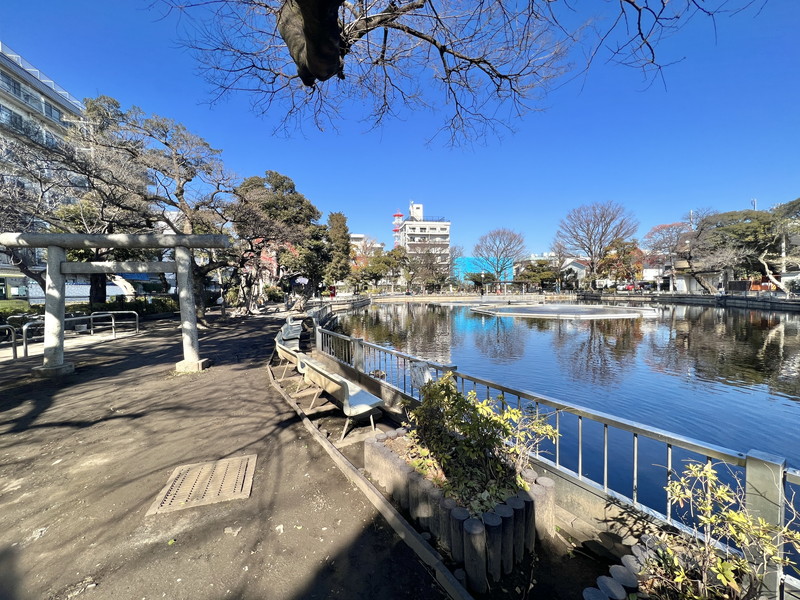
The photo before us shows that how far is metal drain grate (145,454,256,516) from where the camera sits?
2.96m

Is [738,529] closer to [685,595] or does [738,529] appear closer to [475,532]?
[685,595]

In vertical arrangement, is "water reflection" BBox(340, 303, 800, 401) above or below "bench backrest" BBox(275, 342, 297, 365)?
below

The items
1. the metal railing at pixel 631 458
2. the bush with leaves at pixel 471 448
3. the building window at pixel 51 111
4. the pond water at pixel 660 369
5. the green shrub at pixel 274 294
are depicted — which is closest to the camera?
the metal railing at pixel 631 458

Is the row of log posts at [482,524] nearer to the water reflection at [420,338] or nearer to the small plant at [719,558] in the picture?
the small plant at [719,558]

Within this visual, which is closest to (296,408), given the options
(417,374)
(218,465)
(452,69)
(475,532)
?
(218,465)

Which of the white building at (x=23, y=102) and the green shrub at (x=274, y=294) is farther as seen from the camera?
the green shrub at (x=274, y=294)

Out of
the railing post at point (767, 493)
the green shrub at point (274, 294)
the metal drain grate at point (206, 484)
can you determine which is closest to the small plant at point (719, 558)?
the railing post at point (767, 493)

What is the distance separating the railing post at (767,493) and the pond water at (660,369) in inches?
155

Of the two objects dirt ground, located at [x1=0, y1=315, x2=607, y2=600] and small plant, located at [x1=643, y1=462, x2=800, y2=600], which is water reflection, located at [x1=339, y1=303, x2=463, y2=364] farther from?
small plant, located at [x1=643, y1=462, x2=800, y2=600]

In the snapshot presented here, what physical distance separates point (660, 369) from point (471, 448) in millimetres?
9741

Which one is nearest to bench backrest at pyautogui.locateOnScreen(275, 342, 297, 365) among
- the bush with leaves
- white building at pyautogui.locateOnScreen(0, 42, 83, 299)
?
the bush with leaves

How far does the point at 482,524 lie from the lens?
6.70 ft

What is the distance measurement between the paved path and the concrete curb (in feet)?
0.22

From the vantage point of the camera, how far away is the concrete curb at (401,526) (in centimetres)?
205
